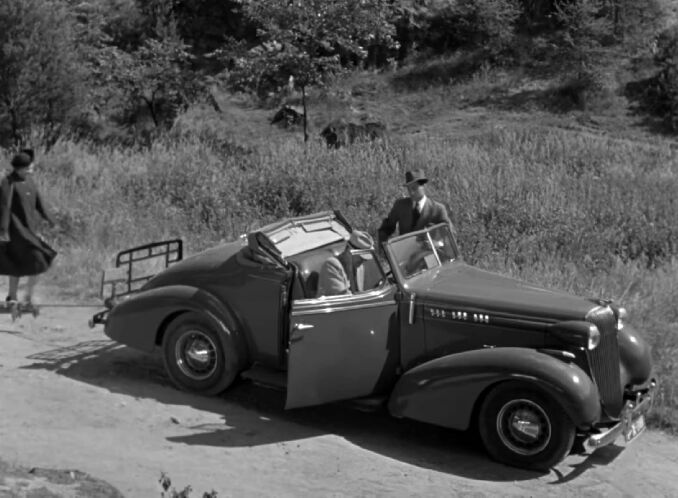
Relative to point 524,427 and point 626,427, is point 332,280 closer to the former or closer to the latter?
point 524,427

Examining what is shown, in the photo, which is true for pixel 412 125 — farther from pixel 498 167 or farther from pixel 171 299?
pixel 171 299

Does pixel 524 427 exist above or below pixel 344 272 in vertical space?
below

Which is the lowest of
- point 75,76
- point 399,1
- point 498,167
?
point 498,167

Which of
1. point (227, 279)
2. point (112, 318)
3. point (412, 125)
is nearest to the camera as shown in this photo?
point (227, 279)

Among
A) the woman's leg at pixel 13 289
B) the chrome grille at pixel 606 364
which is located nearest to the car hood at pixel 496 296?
the chrome grille at pixel 606 364

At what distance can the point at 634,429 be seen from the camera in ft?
23.3

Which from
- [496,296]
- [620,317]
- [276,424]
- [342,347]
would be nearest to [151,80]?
[276,424]

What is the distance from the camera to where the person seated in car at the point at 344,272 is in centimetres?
756

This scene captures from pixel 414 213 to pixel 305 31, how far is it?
10932mm

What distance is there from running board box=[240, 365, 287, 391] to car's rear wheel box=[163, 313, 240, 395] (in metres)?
0.15

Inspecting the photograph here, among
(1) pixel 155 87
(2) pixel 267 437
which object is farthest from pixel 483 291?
(1) pixel 155 87

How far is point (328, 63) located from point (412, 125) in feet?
17.3

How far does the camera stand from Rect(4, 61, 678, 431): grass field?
11.9m

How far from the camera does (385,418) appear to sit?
8.16 meters
